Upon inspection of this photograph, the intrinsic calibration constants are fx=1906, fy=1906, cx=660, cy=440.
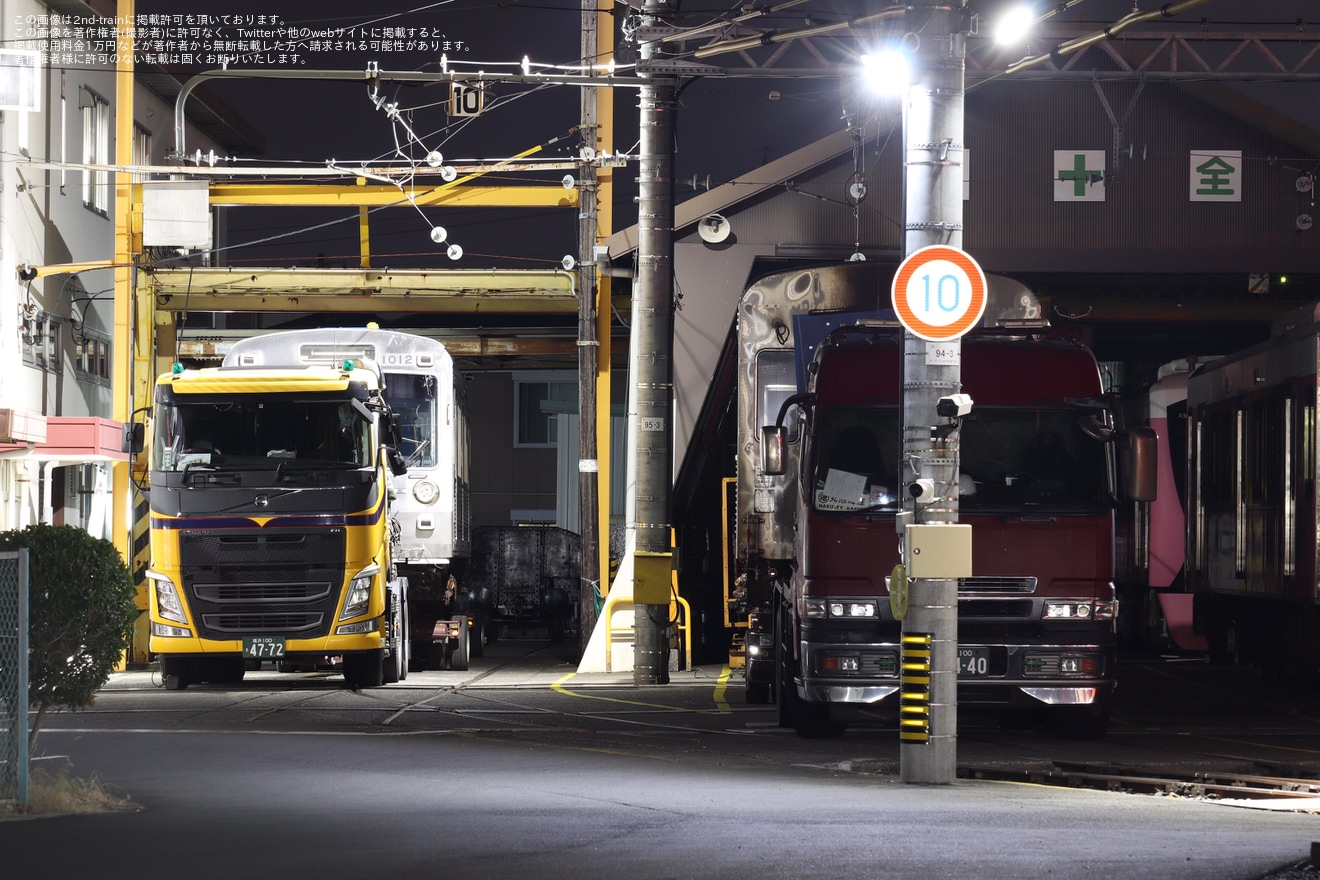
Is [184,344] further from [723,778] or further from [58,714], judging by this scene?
[723,778]

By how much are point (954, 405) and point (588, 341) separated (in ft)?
47.7

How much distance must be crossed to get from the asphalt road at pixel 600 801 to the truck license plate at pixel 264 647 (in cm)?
61

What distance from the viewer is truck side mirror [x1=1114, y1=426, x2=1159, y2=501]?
15.4 meters

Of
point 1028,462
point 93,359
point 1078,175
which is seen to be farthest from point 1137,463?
point 93,359

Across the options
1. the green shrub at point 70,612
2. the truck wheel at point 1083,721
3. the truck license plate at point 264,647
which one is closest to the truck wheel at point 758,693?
the truck wheel at point 1083,721

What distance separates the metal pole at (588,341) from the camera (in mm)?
26906

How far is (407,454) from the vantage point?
2542 cm

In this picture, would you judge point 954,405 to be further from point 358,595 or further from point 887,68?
point 358,595

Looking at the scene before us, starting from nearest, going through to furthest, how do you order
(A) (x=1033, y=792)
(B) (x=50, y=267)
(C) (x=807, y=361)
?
(A) (x=1033, y=792) < (C) (x=807, y=361) < (B) (x=50, y=267)

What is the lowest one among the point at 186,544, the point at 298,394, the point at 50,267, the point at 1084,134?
the point at 186,544

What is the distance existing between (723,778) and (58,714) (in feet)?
26.8

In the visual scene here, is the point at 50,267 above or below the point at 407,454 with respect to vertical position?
above

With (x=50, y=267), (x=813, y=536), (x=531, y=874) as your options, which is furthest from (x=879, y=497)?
(x=50, y=267)

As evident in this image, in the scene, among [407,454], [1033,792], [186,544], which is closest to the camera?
[1033,792]
